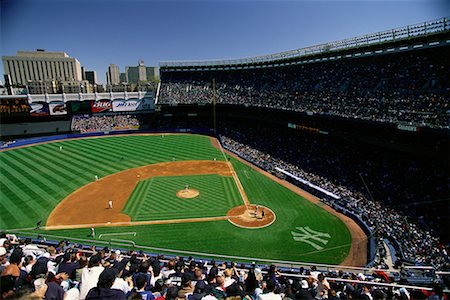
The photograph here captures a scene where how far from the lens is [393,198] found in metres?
26.5

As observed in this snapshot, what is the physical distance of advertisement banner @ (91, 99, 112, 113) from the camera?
69562 millimetres

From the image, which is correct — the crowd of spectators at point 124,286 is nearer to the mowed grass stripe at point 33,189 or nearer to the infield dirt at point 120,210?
the infield dirt at point 120,210

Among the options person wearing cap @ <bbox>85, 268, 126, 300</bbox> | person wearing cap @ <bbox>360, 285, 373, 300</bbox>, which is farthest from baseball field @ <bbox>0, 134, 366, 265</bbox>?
person wearing cap @ <bbox>85, 268, 126, 300</bbox>

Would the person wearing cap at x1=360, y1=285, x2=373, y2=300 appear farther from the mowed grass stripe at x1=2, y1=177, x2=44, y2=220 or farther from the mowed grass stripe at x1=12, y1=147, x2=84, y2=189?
the mowed grass stripe at x1=12, y1=147, x2=84, y2=189

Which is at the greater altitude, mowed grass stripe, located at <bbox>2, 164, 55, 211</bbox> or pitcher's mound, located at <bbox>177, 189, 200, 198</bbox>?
mowed grass stripe, located at <bbox>2, 164, 55, 211</bbox>

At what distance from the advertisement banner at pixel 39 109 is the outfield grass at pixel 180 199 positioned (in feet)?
146

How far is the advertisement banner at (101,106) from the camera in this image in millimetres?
69562

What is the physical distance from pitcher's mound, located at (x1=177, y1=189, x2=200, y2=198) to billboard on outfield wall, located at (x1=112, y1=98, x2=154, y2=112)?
49.1m

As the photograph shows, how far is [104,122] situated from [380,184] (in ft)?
207

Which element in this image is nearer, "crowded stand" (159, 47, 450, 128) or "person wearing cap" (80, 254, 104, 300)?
"person wearing cap" (80, 254, 104, 300)

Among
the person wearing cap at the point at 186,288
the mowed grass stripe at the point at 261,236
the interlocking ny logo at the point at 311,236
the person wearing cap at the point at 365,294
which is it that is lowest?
the interlocking ny logo at the point at 311,236

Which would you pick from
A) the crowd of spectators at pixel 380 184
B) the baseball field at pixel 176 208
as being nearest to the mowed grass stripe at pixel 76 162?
the baseball field at pixel 176 208

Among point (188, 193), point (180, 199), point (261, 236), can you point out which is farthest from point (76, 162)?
point (261, 236)

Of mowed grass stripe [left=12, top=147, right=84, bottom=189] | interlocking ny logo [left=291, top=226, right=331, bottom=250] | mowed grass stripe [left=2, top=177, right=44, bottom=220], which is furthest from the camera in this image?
mowed grass stripe [left=12, top=147, right=84, bottom=189]
